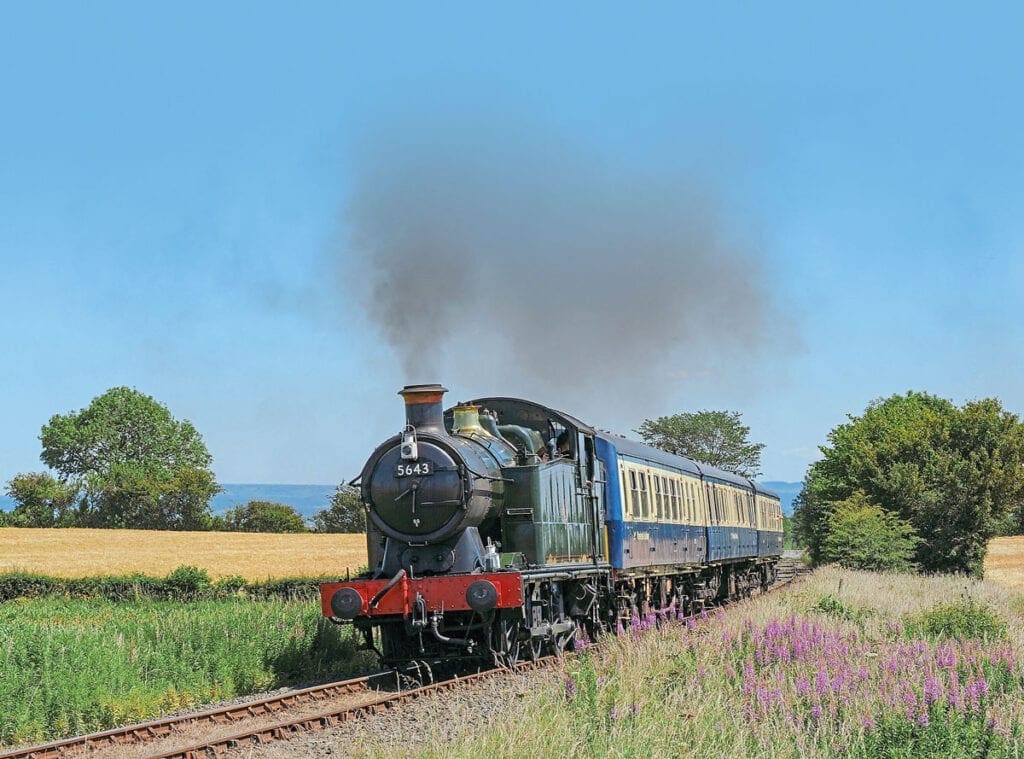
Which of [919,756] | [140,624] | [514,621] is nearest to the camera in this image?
[919,756]

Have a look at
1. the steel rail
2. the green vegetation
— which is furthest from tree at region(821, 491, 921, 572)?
the steel rail

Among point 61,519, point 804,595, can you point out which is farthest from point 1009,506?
point 61,519

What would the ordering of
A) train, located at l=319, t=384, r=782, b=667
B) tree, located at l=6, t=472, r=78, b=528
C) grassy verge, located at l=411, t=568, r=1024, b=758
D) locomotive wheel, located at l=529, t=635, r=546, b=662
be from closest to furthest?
grassy verge, located at l=411, t=568, r=1024, b=758, train, located at l=319, t=384, r=782, b=667, locomotive wheel, located at l=529, t=635, r=546, b=662, tree, located at l=6, t=472, r=78, b=528

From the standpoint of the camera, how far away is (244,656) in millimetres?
14734

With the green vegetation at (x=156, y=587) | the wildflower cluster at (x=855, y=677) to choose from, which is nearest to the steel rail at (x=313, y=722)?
the wildflower cluster at (x=855, y=677)

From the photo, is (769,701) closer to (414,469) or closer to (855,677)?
(855,677)

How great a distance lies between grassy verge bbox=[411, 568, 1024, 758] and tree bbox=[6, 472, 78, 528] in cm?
7439

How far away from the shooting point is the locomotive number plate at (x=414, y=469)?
43.3ft

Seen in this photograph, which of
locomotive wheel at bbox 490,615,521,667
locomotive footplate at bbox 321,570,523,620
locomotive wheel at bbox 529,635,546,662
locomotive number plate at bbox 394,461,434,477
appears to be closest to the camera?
locomotive footplate at bbox 321,570,523,620

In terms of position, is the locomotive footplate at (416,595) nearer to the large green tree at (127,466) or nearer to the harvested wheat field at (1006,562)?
the harvested wheat field at (1006,562)

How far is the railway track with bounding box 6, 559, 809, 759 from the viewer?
31.0 ft

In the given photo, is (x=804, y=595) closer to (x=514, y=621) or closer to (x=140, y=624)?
(x=514, y=621)

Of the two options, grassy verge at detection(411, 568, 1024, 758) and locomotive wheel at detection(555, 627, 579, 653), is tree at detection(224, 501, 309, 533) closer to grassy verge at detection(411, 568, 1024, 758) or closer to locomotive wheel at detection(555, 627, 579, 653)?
locomotive wheel at detection(555, 627, 579, 653)

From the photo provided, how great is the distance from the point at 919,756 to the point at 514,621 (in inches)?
234
